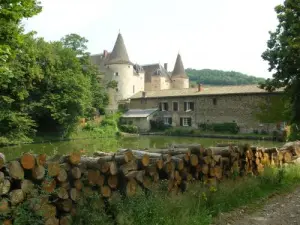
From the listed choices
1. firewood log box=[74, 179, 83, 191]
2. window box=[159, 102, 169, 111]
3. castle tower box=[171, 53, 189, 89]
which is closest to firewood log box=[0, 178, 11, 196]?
firewood log box=[74, 179, 83, 191]

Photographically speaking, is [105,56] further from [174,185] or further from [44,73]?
[174,185]

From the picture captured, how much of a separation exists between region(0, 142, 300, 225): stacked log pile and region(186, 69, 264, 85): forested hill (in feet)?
333

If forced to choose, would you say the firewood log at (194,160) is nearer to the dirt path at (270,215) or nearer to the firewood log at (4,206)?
the dirt path at (270,215)

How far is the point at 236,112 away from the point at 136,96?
61.6ft

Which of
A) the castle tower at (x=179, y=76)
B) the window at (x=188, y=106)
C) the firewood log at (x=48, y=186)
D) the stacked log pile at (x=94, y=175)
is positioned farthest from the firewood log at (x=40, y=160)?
the castle tower at (x=179, y=76)

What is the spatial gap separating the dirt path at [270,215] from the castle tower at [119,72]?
53.4m

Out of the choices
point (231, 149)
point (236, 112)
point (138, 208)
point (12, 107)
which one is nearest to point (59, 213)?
point (138, 208)

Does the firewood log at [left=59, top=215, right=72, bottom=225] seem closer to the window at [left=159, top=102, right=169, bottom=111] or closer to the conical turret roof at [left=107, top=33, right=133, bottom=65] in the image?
the window at [left=159, top=102, right=169, bottom=111]

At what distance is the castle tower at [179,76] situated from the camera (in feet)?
242

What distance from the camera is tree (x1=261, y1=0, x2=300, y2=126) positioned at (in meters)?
19.7

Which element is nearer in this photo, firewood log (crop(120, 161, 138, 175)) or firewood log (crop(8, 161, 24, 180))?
firewood log (crop(8, 161, 24, 180))

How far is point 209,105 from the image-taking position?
43.9 meters

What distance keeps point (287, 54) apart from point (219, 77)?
319ft

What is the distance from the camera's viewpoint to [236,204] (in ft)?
21.6
